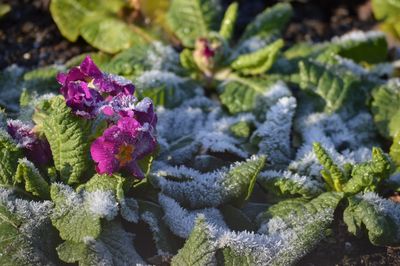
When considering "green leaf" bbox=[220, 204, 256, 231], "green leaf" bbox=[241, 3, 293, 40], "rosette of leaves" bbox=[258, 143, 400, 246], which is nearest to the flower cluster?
"green leaf" bbox=[220, 204, 256, 231]

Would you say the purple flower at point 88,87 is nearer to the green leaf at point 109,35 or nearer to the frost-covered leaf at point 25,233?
the frost-covered leaf at point 25,233

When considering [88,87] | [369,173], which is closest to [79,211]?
[88,87]

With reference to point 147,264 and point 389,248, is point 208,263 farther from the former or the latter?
point 389,248

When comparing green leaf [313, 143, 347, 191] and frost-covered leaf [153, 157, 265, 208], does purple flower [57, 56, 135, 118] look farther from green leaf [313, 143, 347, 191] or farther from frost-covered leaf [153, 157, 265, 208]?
green leaf [313, 143, 347, 191]

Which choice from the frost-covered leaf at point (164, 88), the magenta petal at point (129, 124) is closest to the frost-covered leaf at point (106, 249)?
the magenta petal at point (129, 124)

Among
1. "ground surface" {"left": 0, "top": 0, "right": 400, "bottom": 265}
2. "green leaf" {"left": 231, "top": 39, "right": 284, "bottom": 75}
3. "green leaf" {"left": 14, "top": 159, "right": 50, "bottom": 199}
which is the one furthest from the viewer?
"green leaf" {"left": 231, "top": 39, "right": 284, "bottom": 75}

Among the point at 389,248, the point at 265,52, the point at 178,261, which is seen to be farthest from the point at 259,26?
the point at 178,261

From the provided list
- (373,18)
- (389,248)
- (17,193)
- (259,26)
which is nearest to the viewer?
(17,193)
